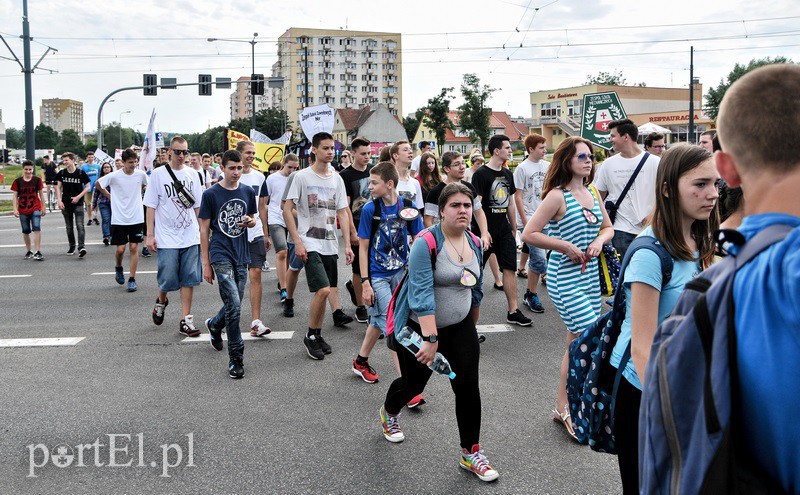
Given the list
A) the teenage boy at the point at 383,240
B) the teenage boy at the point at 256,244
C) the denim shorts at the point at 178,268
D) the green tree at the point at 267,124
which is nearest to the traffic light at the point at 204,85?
the teenage boy at the point at 256,244

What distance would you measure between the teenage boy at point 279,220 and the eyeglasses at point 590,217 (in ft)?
14.8

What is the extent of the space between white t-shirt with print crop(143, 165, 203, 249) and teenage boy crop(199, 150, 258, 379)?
4.18 ft

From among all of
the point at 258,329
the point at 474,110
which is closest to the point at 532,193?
the point at 258,329

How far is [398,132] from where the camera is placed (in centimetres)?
9469

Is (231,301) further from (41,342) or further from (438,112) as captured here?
A: (438,112)

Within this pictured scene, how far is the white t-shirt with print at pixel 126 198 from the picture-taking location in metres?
9.99

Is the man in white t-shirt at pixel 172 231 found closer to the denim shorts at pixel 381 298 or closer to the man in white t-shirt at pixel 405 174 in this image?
the man in white t-shirt at pixel 405 174

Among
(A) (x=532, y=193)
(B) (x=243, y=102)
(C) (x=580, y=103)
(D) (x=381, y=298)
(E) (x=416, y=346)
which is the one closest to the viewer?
(E) (x=416, y=346)

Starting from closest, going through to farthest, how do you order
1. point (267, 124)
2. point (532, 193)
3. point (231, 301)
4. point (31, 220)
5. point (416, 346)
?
point (416, 346), point (231, 301), point (532, 193), point (31, 220), point (267, 124)

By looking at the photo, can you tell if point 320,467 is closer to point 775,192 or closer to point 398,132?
point 775,192

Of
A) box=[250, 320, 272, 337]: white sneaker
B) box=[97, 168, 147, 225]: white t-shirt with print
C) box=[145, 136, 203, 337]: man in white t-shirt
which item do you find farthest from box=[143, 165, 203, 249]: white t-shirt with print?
box=[97, 168, 147, 225]: white t-shirt with print

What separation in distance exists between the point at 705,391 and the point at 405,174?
21.7 ft

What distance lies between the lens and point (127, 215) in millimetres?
9977

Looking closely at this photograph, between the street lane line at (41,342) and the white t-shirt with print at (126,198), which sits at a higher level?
the white t-shirt with print at (126,198)
